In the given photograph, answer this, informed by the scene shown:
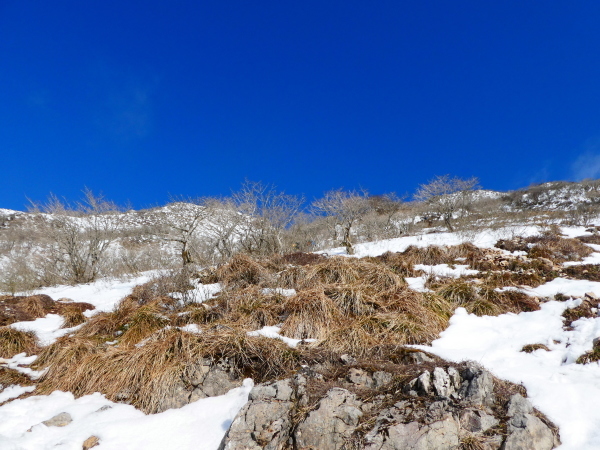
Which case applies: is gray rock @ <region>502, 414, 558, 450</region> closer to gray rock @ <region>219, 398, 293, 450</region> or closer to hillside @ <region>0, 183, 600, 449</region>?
hillside @ <region>0, 183, 600, 449</region>

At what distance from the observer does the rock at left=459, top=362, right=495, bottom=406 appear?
264cm

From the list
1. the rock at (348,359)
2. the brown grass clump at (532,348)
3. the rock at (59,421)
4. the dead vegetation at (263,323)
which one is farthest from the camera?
the brown grass clump at (532,348)

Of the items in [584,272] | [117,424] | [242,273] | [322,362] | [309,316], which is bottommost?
[117,424]

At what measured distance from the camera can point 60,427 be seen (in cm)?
321

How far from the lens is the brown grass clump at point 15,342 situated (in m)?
5.26

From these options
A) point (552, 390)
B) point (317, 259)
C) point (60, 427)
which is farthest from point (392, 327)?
point (317, 259)

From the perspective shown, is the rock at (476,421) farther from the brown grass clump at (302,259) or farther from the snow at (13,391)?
the brown grass clump at (302,259)

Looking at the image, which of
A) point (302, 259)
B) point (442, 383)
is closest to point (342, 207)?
point (302, 259)

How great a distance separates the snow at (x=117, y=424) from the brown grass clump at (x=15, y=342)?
2.02 metres

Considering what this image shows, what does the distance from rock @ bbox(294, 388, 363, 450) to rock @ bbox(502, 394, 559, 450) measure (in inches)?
44.8

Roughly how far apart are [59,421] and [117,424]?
2.26 ft

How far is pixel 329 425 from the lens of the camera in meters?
2.53

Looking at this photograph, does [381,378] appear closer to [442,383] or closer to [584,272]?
[442,383]

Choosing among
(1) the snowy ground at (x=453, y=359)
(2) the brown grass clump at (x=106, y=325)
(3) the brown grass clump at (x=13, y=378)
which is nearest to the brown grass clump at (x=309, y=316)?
(1) the snowy ground at (x=453, y=359)
